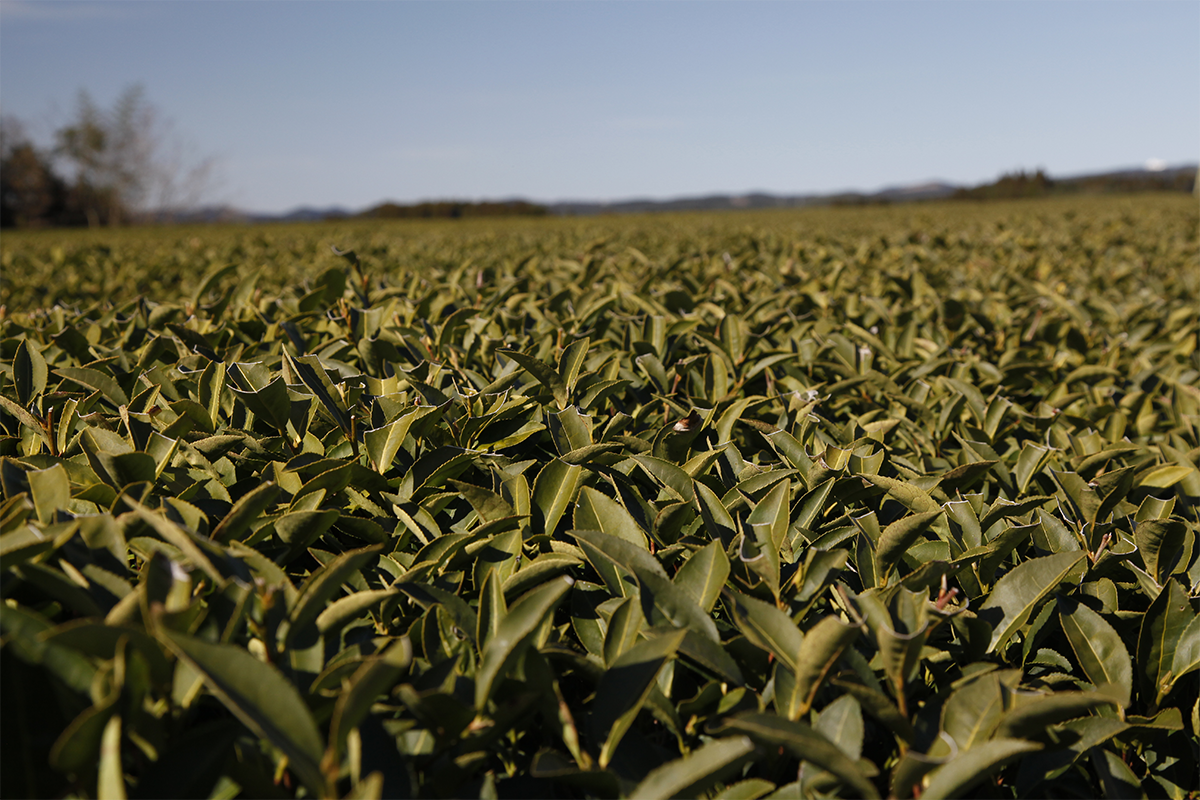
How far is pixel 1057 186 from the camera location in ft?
189

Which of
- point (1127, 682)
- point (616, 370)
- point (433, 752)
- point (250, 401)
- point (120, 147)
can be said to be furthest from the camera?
point (120, 147)

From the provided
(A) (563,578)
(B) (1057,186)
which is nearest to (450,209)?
(B) (1057,186)

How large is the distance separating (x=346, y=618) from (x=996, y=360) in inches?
129

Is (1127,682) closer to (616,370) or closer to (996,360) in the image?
(616,370)

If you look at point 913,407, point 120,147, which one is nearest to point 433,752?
point 913,407

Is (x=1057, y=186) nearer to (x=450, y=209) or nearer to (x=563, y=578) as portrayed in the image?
(x=450, y=209)

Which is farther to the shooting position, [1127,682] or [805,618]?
[805,618]

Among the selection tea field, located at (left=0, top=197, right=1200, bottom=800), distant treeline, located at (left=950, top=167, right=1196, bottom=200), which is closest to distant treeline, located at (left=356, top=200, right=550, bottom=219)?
distant treeline, located at (left=950, top=167, right=1196, bottom=200)

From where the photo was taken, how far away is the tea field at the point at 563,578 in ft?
3.05

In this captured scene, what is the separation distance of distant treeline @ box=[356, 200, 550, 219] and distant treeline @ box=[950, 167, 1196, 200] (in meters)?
31.7

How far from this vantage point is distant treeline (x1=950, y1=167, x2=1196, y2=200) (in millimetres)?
53525

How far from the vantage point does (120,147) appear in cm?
5672

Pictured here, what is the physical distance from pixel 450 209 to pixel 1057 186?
47249 millimetres

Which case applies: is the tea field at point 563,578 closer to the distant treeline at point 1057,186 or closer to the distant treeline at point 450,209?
the distant treeline at point 450,209
